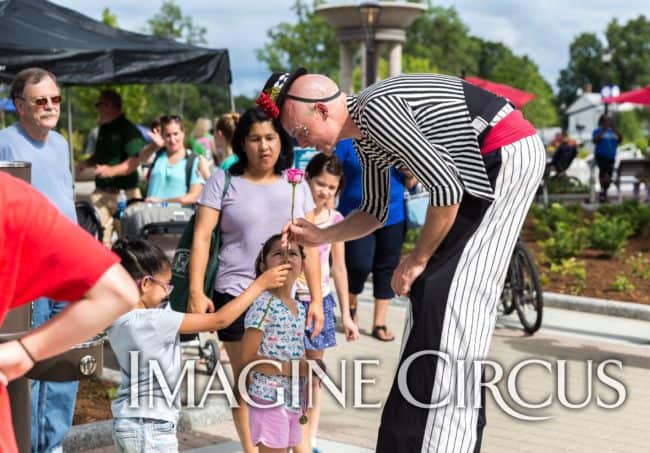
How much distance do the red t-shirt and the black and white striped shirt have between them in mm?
1496

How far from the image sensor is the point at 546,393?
7.26 metres

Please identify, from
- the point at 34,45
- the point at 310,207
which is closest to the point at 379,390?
the point at 310,207

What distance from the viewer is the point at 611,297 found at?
10875 mm

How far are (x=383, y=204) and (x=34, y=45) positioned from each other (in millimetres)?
5525

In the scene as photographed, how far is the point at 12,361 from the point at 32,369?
50.4 inches

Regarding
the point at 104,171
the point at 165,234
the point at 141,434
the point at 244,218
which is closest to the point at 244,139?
the point at 244,218

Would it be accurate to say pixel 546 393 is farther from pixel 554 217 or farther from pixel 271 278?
pixel 554 217

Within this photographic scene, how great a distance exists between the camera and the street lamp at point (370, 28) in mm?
23766

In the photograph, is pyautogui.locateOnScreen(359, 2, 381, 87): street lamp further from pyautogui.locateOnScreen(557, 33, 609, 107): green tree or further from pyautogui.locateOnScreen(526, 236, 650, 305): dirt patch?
pyautogui.locateOnScreen(557, 33, 609, 107): green tree

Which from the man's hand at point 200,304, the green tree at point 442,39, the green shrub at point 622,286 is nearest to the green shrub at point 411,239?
the green shrub at point 622,286

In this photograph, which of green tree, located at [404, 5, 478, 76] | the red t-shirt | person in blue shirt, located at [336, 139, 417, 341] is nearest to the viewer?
the red t-shirt

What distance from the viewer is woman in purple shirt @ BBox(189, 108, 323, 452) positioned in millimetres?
5434

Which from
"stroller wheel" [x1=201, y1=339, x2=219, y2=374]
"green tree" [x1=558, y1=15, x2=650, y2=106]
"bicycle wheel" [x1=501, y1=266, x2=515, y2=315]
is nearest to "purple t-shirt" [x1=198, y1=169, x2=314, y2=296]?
"stroller wheel" [x1=201, y1=339, x2=219, y2=374]

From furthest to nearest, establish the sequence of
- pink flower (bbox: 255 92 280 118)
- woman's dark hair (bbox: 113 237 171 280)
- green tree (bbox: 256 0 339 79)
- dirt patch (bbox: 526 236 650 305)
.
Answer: green tree (bbox: 256 0 339 79) → dirt patch (bbox: 526 236 650 305) → woman's dark hair (bbox: 113 237 171 280) → pink flower (bbox: 255 92 280 118)
